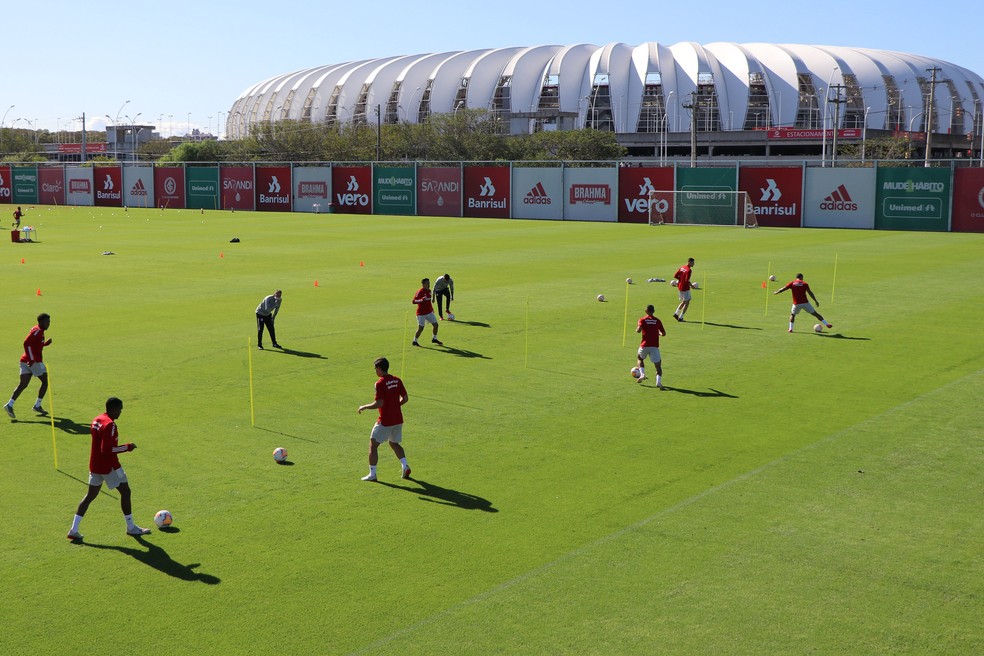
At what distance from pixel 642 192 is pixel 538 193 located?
8017 millimetres

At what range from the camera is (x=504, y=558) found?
1041cm

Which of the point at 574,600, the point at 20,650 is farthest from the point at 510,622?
the point at 20,650

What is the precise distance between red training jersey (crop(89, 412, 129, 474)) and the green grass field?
0.81 meters

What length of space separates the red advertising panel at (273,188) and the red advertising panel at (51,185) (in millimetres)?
23764

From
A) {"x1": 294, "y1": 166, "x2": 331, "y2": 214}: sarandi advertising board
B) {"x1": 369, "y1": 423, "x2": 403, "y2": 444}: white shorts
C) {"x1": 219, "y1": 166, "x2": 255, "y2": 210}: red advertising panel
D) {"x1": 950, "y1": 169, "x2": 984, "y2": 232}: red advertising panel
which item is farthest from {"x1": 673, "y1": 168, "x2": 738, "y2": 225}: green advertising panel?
{"x1": 369, "y1": 423, "x2": 403, "y2": 444}: white shorts

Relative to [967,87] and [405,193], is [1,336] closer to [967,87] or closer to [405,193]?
[405,193]

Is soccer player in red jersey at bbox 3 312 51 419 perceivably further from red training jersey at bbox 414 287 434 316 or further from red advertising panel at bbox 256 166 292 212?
red advertising panel at bbox 256 166 292 212

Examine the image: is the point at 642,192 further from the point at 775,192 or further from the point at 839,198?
the point at 839,198

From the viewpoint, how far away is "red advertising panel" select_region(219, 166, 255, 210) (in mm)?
85188

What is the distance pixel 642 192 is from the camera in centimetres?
6831

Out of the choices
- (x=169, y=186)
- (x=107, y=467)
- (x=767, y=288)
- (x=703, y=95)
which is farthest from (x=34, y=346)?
(x=703, y=95)

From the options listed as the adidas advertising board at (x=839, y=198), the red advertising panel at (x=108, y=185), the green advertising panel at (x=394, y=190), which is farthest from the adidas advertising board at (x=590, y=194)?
the red advertising panel at (x=108, y=185)

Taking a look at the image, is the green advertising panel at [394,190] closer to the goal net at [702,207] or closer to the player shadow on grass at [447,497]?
the goal net at [702,207]

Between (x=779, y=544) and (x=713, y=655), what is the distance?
8.82 ft
